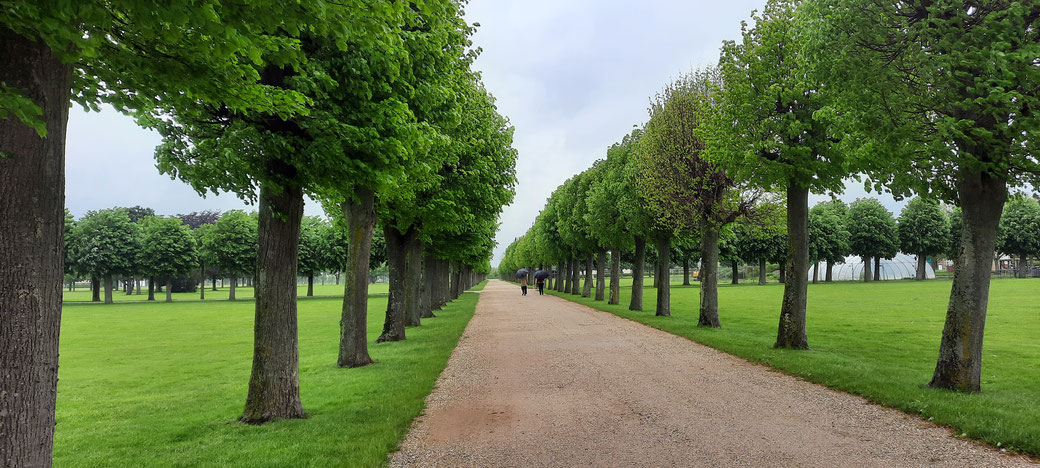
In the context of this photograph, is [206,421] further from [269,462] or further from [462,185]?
[462,185]

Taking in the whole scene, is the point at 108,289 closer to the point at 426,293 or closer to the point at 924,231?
the point at 426,293

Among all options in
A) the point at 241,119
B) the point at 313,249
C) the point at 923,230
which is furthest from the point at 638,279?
the point at 923,230

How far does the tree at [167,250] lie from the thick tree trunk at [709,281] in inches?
2381

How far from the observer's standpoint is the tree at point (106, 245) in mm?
56812

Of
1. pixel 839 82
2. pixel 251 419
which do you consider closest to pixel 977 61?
pixel 839 82

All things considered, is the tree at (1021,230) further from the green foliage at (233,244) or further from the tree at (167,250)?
the tree at (167,250)

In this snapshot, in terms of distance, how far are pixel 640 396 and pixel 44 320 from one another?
779 cm

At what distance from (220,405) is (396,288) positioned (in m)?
9.49

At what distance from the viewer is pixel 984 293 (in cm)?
908

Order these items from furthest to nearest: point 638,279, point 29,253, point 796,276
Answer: point 638,279 → point 796,276 → point 29,253

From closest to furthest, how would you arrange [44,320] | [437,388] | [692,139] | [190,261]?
[44,320]
[437,388]
[692,139]
[190,261]

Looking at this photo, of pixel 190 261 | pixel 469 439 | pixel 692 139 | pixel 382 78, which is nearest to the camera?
pixel 469 439

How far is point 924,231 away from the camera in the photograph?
73.4m

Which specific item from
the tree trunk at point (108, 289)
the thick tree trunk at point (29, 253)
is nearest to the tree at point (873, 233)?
the thick tree trunk at point (29, 253)
